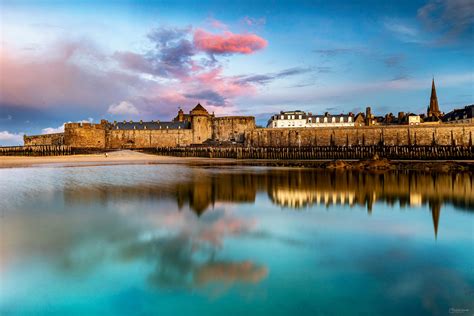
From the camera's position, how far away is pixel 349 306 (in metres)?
4.43

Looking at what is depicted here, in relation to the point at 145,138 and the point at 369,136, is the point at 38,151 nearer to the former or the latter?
the point at 145,138

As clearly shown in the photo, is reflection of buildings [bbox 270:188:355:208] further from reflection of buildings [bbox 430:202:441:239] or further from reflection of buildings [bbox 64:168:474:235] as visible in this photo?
reflection of buildings [bbox 430:202:441:239]

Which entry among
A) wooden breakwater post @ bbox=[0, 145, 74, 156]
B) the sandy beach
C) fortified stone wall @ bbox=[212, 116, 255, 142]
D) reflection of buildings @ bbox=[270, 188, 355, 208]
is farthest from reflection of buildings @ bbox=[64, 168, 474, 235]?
fortified stone wall @ bbox=[212, 116, 255, 142]

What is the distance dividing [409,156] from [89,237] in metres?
39.3

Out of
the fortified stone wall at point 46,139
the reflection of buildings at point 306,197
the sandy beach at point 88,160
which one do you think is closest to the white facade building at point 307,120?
the sandy beach at point 88,160

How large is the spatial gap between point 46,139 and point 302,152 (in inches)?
2185

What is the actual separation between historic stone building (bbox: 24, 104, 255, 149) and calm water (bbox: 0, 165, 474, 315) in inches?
1910

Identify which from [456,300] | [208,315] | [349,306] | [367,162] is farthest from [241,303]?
[367,162]

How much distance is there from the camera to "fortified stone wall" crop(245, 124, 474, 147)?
4647 cm

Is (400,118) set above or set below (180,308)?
above

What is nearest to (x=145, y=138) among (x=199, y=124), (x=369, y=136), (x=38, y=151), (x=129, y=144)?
(x=129, y=144)

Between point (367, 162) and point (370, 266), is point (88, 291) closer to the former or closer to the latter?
point (370, 266)

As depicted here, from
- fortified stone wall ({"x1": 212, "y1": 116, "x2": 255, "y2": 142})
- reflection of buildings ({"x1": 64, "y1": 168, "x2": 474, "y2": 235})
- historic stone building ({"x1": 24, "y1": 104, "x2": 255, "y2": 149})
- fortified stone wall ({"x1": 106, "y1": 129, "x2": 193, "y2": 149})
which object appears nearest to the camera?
reflection of buildings ({"x1": 64, "y1": 168, "x2": 474, "y2": 235})

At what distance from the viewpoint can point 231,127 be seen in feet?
200
